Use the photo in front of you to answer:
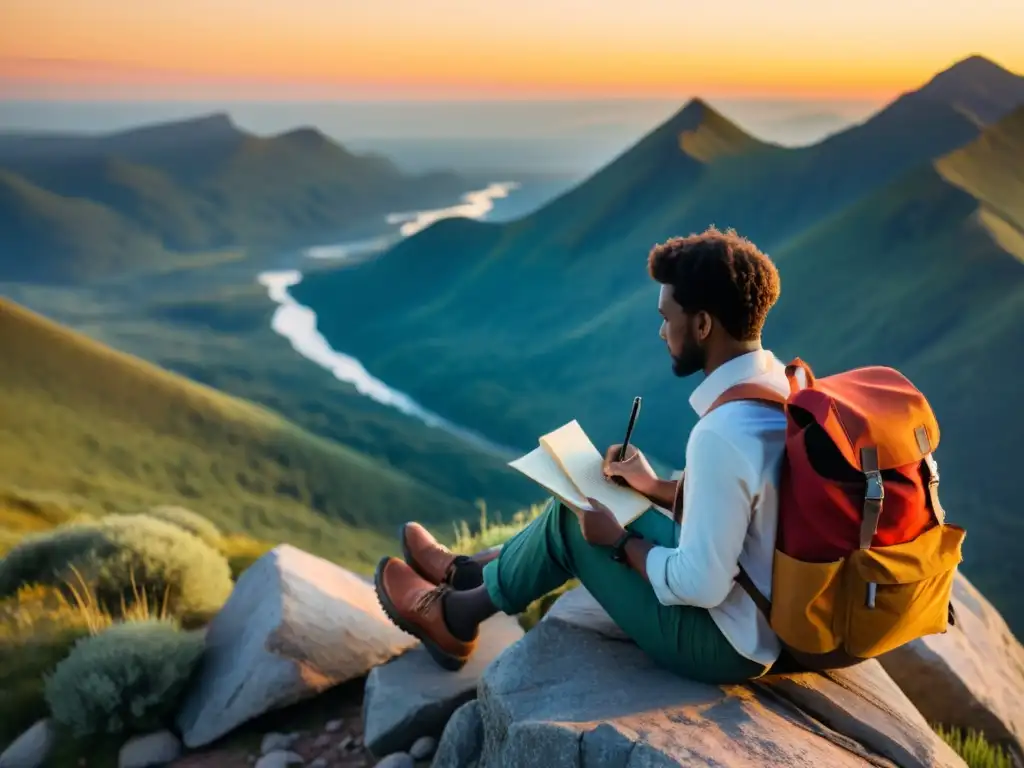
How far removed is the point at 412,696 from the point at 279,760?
0.77m

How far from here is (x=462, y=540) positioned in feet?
25.6

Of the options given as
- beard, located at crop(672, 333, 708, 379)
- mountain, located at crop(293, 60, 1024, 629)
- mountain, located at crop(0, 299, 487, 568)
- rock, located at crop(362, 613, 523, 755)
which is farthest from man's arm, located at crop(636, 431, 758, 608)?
mountain, located at crop(0, 299, 487, 568)

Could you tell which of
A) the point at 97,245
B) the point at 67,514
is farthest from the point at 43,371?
the point at 97,245

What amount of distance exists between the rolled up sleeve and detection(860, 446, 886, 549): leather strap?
1.21ft

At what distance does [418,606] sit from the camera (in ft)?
15.0

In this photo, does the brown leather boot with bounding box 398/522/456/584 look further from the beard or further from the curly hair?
the curly hair

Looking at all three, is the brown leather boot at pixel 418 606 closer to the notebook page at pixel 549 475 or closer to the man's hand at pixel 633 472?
the notebook page at pixel 549 475

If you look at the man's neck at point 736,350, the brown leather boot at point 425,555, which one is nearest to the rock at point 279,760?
the brown leather boot at point 425,555

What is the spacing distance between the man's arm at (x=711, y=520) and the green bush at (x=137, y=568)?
4.26 metres

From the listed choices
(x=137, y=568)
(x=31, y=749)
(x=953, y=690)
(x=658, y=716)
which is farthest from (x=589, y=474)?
(x=137, y=568)

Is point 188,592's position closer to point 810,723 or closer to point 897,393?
point 810,723

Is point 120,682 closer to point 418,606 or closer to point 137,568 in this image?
point 137,568

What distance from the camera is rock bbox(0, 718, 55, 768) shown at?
4703 millimetres

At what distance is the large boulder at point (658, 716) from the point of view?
303 centimetres
